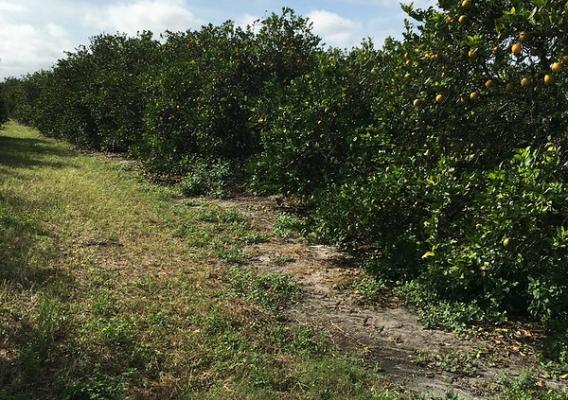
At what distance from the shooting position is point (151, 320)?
4.16 meters

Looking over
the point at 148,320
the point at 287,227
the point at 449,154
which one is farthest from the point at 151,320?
the point at 287,227

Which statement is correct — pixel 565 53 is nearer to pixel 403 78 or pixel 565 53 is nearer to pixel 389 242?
pixel 403 78

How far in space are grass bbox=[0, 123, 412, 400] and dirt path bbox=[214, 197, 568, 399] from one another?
8.7 inches

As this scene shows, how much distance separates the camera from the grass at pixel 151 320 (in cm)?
335

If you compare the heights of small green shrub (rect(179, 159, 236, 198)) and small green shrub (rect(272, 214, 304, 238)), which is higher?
small green shrub (rect(179, 159, 236, 198))

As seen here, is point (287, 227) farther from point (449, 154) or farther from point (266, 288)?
point (449, 154)

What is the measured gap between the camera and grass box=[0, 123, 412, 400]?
335cm

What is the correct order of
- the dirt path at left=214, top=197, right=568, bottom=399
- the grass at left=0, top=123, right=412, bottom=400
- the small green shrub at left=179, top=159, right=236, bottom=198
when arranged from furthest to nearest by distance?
1. the small green shrub at left=179, top=159, right=236, bottom=198
2. the dirt path at left=214, top=197, right=568, bottom=399
3. the grass at left=0, top=123, right=412, bottom=400

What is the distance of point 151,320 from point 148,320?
22 millimetres

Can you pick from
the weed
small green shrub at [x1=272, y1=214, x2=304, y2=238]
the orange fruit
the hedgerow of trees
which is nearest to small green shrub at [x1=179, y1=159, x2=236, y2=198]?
the hedgerow of trees

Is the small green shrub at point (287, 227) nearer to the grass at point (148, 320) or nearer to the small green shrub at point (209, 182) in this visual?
the grass at point (148, 320)

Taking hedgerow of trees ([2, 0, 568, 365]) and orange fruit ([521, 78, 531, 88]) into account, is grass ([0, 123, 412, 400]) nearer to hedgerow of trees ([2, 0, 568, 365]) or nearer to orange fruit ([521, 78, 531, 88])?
hedgerow of trees ([2, 0, 568, 365])

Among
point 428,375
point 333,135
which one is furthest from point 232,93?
point 428,375

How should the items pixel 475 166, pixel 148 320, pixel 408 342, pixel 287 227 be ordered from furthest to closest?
pixel 287 227
pixel 475 166
pixel 408 342
pixel 148 320
